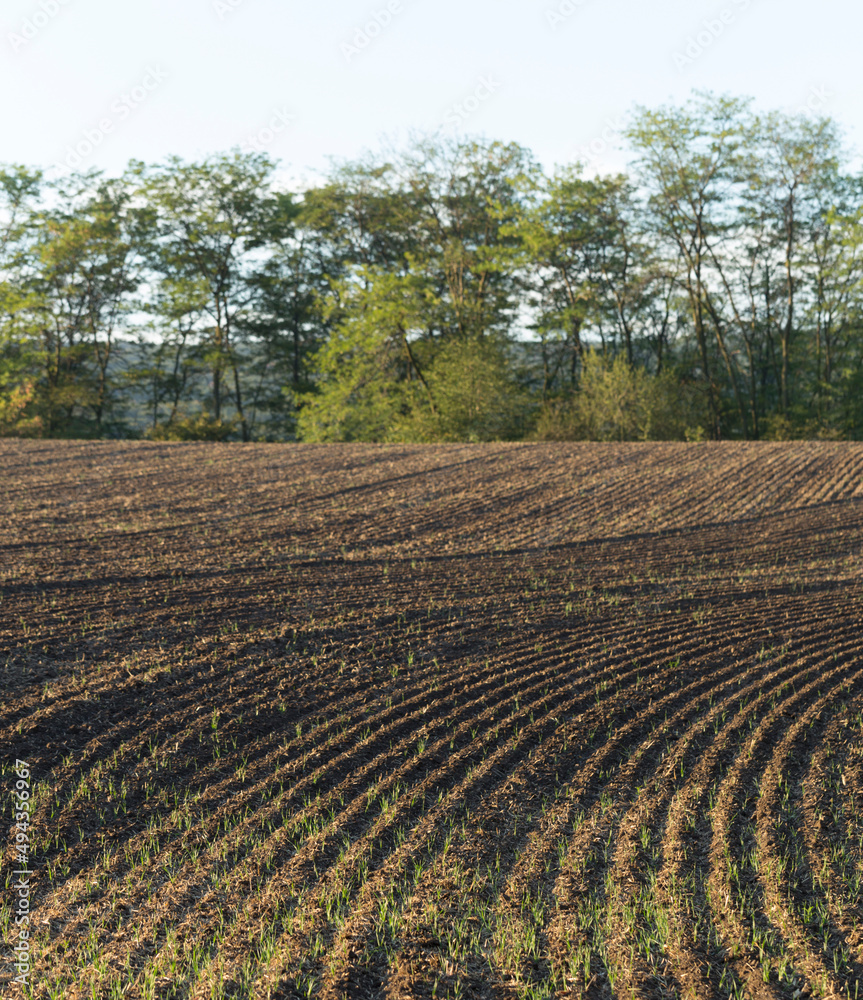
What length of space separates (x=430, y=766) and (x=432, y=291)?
103 feet

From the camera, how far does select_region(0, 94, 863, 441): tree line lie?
34.2m

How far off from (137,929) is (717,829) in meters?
3.48

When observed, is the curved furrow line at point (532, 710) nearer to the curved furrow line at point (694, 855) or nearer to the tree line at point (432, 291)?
the curved furrow line at point (694, 855)

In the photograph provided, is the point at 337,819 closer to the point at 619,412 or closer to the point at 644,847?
the point at 644,847

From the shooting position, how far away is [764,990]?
3.81m

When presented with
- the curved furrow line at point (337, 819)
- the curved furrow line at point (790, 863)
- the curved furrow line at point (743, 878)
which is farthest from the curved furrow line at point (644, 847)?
the curved furrow line at point (337, 819)

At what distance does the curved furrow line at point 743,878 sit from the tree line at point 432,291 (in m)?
26.0

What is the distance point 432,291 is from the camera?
3544cm

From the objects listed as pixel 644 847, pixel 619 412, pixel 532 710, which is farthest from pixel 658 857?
pixel 619 412

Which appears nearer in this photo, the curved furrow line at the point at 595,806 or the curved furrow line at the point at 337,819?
the curved furrow line at the point at 337,819

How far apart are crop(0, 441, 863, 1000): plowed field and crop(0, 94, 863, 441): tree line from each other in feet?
70.4

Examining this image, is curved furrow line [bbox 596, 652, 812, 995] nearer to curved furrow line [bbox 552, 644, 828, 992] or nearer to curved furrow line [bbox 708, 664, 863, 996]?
curved furrow line [bbox 552, 644, 828, 992]

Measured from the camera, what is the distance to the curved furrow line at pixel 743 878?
156 inches

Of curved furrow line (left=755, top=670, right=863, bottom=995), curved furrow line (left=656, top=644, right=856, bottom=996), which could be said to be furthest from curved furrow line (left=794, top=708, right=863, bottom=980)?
curved furrow line (left=656, top=644, right=856, bottom=996)
